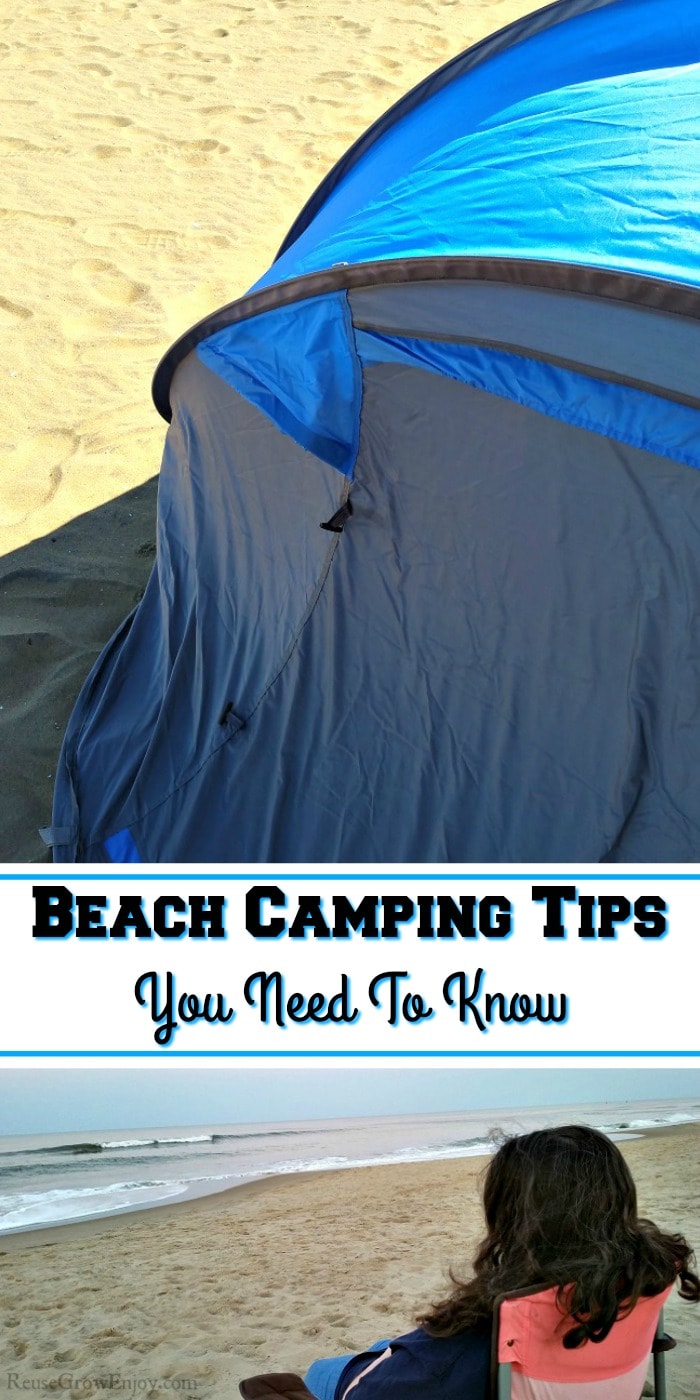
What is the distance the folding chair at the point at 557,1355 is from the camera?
1.38 meters

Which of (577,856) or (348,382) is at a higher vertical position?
(348,382)

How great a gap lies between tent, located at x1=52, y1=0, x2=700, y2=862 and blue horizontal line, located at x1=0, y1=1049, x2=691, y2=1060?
0.40 m

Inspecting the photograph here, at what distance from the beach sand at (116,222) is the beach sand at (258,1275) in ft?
3.29

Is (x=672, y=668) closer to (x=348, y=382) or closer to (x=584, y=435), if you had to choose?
(x=584, y=435)

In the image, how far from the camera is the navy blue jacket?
1.43 meters

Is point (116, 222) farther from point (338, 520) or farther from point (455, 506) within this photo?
point (455, 506)

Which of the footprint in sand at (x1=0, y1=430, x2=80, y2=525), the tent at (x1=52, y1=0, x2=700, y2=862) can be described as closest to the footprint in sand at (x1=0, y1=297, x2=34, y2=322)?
the footprint in sand at (x1=0, y1=430, x2=80, y2=525)

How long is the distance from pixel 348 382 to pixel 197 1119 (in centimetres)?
192

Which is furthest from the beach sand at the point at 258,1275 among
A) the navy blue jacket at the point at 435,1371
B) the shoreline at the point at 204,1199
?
the navy blue jacket at the point at 435,1371

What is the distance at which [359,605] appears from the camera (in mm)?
2738

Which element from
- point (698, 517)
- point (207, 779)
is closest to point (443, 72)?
A: point (698, 517)

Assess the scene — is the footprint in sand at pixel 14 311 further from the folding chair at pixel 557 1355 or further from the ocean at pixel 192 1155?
the folding chair at pixel 557 1355

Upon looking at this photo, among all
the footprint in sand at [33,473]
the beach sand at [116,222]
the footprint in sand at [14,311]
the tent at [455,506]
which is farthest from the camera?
the footprint in sand at [14,311]

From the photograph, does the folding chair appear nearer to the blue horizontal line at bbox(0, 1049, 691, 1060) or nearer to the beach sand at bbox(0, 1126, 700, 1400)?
the beach sand at bbox(0, 1126, 700, 1400)
